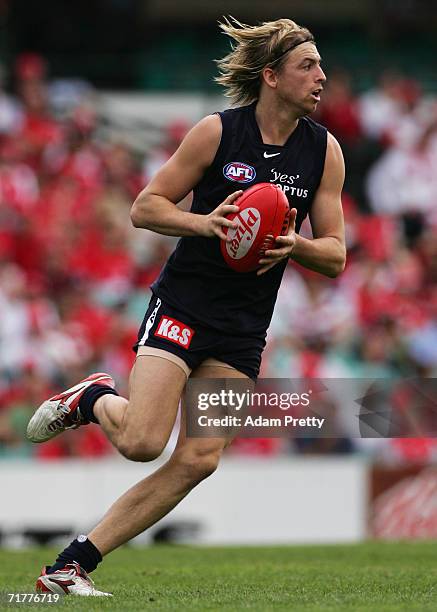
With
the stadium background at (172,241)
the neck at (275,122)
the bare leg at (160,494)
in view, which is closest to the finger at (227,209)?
the neck at (275,122)

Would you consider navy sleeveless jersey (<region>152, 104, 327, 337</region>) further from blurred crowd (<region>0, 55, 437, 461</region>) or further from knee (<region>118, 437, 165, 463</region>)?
blurred crowd (<region>0, 55, 437, 461</region>)

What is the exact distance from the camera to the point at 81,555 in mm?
5758

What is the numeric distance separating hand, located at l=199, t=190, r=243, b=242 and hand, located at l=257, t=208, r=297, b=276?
0.59 feet

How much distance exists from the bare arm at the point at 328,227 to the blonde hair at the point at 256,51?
0.43 meters

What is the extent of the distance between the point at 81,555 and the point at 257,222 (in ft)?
5.22

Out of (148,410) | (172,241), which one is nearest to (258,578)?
(148,410)

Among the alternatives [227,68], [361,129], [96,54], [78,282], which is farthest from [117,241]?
[227,68]

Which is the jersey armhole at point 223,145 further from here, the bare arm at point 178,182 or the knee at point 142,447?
the knee at point 142,447

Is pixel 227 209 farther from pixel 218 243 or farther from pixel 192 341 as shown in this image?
pixel 192 341

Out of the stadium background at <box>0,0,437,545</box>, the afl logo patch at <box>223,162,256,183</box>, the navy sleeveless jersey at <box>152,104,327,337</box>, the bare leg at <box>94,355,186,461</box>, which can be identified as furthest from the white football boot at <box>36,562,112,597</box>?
the stadium background at <box>0,0,437,545</box>

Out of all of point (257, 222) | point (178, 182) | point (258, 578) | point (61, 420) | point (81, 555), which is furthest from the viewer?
point (258, 578)

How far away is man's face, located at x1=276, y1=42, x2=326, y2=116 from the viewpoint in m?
5.92

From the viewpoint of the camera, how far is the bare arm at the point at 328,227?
586cm

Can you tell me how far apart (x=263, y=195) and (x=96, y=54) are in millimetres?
12744
